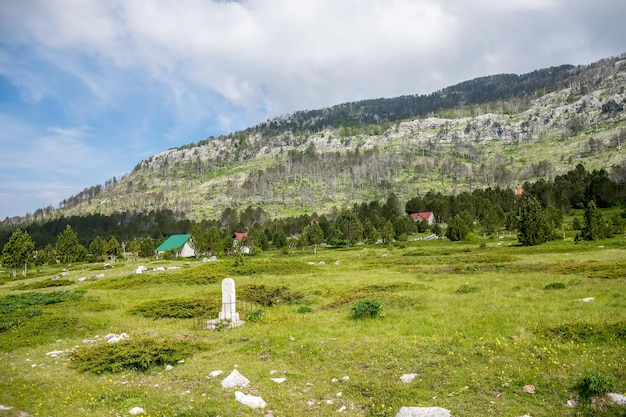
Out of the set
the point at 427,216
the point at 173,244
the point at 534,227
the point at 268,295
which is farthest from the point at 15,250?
the point at 427,216

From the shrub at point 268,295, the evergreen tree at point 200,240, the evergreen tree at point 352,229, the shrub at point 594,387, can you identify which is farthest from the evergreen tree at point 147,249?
the shrub at point 594,387

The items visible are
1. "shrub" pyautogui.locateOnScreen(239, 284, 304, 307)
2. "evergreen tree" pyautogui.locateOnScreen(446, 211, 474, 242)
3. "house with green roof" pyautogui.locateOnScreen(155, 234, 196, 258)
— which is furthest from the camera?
"house with green roof" pyautogui.locateOnScreen(155, 234, 196, 258)

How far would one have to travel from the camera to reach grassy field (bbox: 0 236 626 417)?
33.6 ft

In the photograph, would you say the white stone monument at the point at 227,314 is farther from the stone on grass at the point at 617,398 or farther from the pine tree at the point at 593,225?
the pine tree at the point at 593,225

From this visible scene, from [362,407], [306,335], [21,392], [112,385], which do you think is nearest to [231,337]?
[306,335]

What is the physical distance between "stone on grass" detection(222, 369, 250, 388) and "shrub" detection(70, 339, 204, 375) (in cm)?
403

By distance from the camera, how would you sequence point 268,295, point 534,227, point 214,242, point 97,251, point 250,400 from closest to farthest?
point 250,400 < point 268,295 < point 534,227 < point 214,242 < point 97,251

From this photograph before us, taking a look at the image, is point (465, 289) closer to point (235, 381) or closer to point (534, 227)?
point (235, 381)

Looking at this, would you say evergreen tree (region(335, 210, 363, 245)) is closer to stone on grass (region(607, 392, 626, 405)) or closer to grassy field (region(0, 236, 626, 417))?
grassy field (region(0, 236, 626, 417))

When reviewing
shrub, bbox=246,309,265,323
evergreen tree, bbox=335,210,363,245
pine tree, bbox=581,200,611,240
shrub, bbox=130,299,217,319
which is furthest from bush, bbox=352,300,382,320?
evergreen tree, bbox=335,210,363,245

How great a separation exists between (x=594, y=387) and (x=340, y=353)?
8.04 m

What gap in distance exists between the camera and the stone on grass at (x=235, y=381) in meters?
11.8

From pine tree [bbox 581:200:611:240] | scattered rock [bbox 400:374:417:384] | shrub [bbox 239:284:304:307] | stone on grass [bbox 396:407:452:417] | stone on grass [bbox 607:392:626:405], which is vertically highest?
pine tree [bbox 581:200:611:240]

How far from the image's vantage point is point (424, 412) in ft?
29.1
